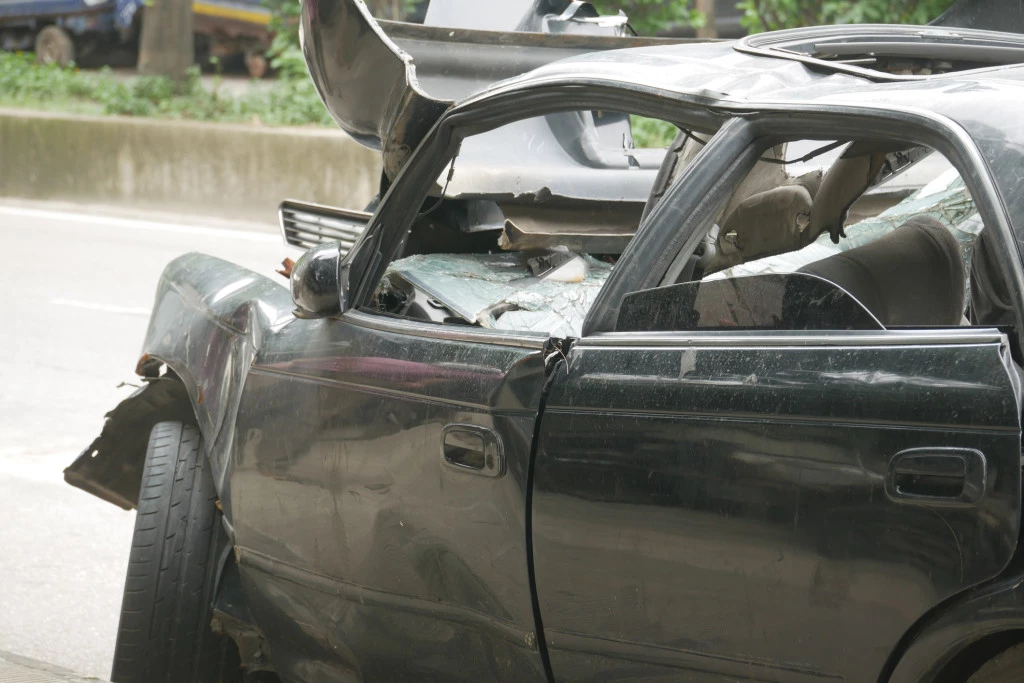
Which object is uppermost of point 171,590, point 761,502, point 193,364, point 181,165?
point 761,502

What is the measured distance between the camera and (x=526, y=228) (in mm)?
3516

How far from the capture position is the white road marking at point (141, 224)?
42.7 feet

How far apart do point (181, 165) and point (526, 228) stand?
479 inches

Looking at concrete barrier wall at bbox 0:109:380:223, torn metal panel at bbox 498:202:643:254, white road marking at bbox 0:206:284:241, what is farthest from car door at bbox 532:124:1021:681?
concrete barrier wall at bbox 0:109:380:223

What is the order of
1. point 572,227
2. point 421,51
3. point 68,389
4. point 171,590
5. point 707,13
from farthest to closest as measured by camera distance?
1. point 707,13
2. point 68,389
3. point 421,51
4. point 572,227
5. point 171,590

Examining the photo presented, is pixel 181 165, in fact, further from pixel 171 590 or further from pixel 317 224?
pixel 171 590

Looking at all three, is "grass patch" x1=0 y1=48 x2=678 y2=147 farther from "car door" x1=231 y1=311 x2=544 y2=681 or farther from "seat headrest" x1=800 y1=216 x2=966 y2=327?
"seat headrest" x1=800 y1=216 x2=966 y2=327

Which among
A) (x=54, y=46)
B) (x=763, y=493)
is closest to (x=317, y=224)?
(x=763, y=493)

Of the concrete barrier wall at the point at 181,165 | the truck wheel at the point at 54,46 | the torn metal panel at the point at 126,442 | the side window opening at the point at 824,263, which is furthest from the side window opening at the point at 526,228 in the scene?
the truck wheel at the point at 54,46

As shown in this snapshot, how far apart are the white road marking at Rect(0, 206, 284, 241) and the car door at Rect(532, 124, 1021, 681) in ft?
34.6

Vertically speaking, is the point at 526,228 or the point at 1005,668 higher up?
the point at 526,228

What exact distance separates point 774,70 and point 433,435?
96cm

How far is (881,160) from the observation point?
2621 mm

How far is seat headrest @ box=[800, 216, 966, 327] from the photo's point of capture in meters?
2.43
